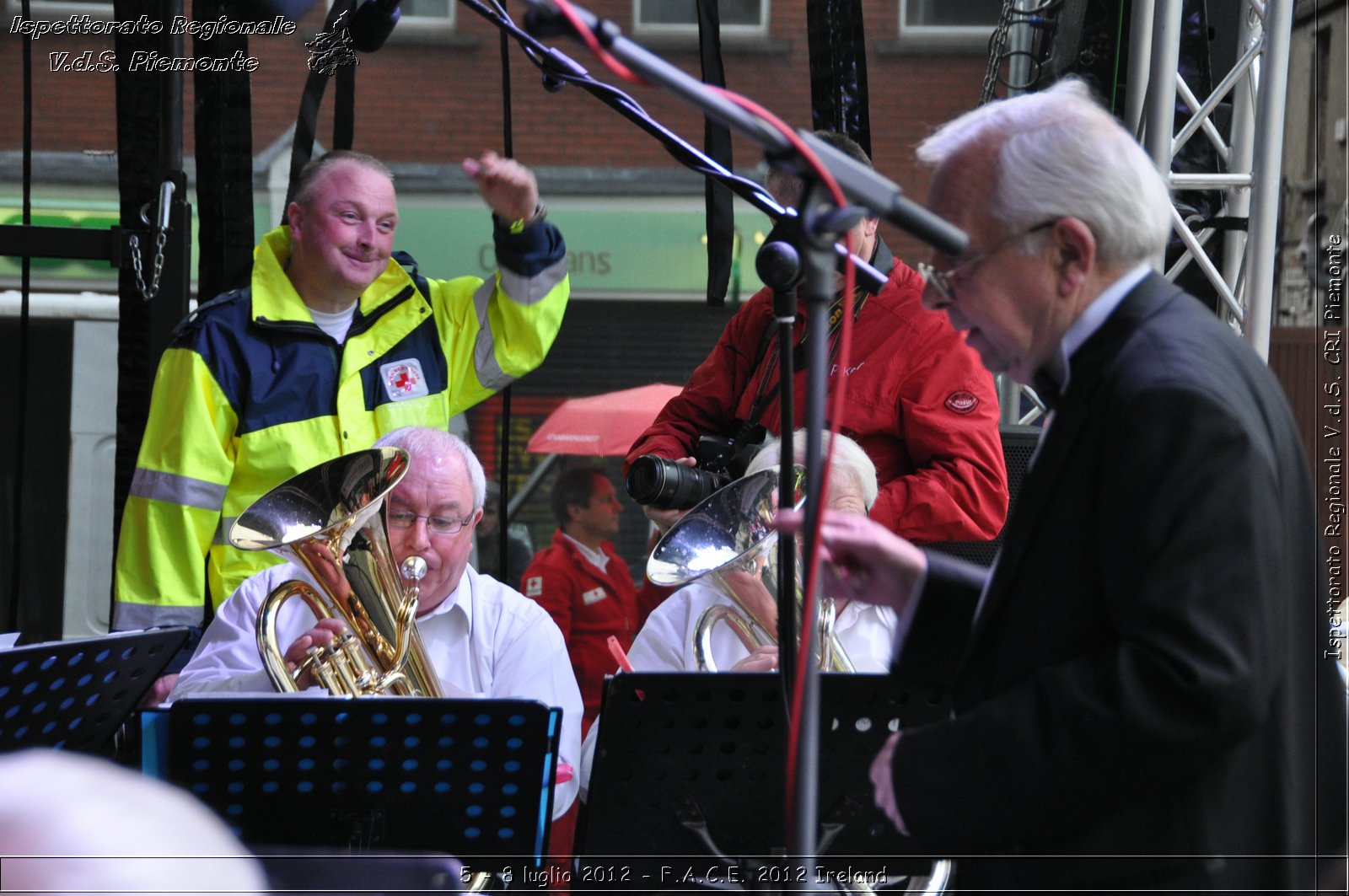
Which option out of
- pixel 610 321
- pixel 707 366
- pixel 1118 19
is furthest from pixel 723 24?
pixel 707 366

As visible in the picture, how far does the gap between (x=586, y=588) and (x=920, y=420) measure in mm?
2699

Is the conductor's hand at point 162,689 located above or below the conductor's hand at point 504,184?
below

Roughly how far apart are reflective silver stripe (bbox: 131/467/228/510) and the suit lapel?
2327 millimetres

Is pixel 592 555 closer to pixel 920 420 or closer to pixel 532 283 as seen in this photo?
pixel 532 283

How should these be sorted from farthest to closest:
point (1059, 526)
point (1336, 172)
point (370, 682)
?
point (1336, 172)
point (370, 682)
point (1059, 526)

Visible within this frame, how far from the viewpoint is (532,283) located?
3.67m

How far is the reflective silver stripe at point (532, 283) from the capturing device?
3660 mm

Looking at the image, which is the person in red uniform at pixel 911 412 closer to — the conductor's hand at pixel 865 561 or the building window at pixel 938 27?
the conductor's hand at pixel 865 561

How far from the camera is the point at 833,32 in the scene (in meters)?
4.05

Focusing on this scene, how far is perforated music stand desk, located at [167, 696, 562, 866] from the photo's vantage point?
2162 millimetres

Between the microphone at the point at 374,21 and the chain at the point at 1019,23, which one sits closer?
the microphone at the point at 374,21

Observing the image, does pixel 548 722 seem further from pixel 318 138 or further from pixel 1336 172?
pixel 1336 172

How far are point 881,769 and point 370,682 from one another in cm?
139

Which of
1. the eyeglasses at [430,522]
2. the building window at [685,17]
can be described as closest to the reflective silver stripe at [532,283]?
the eyeglasses at [430,522]
